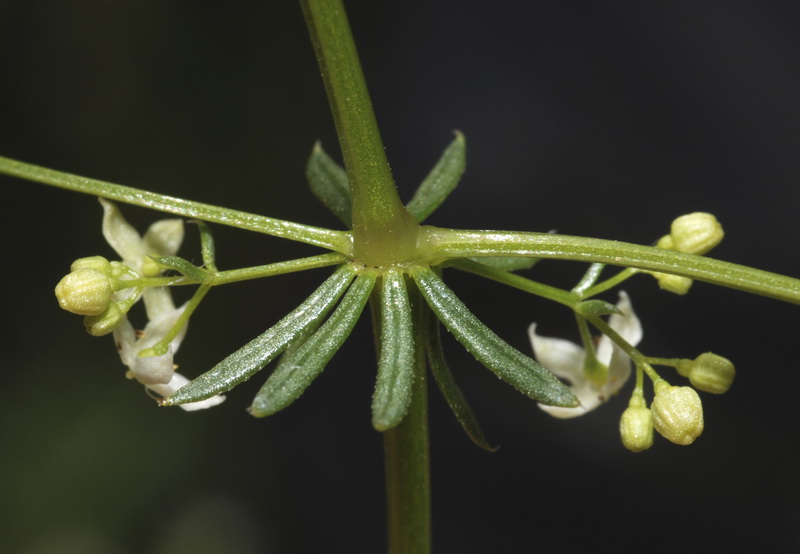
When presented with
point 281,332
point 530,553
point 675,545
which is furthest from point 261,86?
point 281,332

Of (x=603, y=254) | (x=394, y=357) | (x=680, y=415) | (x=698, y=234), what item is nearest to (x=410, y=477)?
(x=394, y=357)

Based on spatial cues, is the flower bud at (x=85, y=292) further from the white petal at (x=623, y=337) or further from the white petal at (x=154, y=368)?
the white petal at (x=623, y=337)

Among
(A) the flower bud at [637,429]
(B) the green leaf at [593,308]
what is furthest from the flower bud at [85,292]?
(A) the flower bud at [637,429]

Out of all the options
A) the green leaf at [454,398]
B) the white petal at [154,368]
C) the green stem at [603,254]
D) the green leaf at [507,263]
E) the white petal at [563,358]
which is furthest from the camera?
the white petal at [563,358]

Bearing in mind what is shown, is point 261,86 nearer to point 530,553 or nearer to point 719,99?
point 719,99

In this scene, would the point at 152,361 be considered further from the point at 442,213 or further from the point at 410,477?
the point at 442,213

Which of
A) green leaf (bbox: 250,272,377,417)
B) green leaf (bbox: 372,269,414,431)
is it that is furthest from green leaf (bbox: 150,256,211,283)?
green leaf (bbox: 372,269,414,431)
